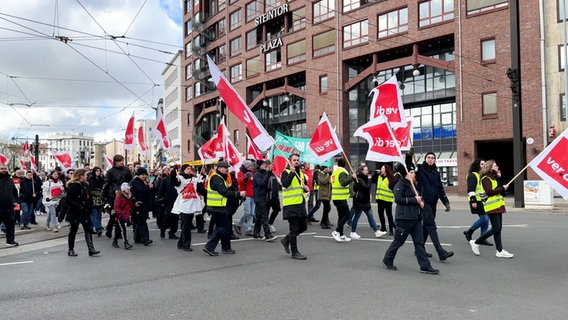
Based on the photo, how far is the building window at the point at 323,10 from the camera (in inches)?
1443

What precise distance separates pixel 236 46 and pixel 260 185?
134ft

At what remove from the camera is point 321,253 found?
843cm

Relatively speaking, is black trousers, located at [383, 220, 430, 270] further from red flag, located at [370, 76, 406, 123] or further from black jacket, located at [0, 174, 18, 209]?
black jacket, located at [0, 174, 18, 209]

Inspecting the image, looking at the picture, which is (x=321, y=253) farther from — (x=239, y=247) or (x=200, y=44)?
(x=200, y=44)

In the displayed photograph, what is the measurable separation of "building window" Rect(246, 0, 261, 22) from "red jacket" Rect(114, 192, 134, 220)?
37.9 meters

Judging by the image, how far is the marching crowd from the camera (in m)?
7.57

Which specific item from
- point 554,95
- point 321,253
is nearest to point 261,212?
point 321,253

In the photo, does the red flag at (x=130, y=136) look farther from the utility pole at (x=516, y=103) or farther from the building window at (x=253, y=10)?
the building window at (x=253, y=10)

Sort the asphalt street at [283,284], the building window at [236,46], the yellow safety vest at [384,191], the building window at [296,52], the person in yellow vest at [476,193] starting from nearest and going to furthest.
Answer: the asphalt street at [283,284], the person in yellow vest at [476,193], the yellow safety vest at [384,191], the building window at [296,52], the building window at [236,46]

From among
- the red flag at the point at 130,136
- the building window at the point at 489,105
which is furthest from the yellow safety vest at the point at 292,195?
the building window at the point at 489,105

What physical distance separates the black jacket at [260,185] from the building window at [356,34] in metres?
26.2

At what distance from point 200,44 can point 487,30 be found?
36.3m

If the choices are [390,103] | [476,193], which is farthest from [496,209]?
[390,103]

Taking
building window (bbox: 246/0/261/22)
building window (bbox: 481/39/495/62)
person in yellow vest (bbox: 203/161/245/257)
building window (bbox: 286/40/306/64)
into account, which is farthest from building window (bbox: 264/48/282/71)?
person in yellow vest (bbox: 203/161/245/257)
